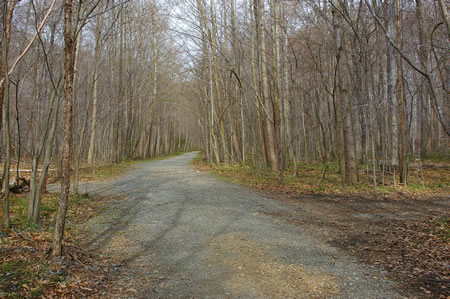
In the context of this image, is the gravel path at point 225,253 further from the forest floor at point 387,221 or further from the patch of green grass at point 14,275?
the patch of green grass at point 14,275

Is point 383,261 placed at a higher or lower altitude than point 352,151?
lower

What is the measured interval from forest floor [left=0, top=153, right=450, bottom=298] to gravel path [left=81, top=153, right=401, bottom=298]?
0.05ft

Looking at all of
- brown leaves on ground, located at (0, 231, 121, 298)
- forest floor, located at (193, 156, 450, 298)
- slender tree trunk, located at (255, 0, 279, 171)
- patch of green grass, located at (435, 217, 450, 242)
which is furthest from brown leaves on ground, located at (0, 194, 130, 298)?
slender tree trunk, located at (255, 0, 279, 171)

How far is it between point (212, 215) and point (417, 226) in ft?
13.1

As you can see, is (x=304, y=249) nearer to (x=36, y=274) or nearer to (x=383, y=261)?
(x=383, y=261)

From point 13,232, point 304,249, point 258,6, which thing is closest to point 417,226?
point 304,249

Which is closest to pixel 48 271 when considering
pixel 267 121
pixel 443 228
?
pixel 443 228

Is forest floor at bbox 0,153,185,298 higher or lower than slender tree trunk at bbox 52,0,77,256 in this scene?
lower

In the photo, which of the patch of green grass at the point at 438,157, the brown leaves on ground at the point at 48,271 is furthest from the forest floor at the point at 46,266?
the patch of green grass at the point at 438,157

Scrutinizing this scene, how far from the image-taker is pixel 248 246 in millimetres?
4777

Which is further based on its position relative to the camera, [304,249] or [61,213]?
[304,249]

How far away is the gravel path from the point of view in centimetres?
342

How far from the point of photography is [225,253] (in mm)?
4500

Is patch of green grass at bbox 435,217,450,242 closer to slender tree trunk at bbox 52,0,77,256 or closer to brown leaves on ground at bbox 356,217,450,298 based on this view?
brown leaves on ground at bbox 356,217,450,298
